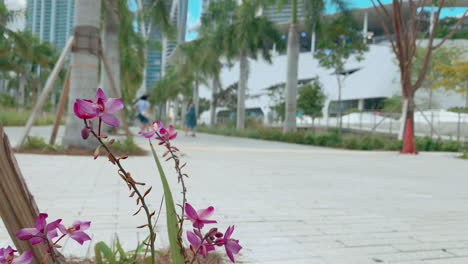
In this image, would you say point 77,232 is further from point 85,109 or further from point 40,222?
point 85,109

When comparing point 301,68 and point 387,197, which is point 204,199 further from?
point 301,68

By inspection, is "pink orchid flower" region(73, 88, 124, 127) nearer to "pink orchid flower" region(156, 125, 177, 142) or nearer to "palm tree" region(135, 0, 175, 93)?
"pink orchid flower" region(156, 125, 177, 142)

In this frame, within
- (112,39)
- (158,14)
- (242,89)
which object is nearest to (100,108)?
(158,14)

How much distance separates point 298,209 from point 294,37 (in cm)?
1656

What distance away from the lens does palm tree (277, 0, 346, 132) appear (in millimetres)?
18656

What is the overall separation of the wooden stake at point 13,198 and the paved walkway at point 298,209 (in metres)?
1.10

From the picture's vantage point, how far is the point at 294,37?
19.3 metres

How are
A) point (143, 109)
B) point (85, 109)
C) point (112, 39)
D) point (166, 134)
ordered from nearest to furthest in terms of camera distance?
1. point (85, 109)
2. point (166, 134)
3. point (112, 39)
4. point (143, 109)

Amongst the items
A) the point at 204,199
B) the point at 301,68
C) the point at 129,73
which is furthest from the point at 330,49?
the point at 301,68

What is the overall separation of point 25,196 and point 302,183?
462 cm

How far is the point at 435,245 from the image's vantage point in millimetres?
2670

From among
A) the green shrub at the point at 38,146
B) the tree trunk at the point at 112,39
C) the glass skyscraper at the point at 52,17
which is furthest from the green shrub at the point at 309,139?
the green shrub at the point at 38,146

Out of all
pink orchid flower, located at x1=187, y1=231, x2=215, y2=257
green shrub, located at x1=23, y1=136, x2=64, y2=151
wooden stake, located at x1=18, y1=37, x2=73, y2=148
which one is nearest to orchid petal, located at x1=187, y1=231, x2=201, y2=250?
pink orchid flower, located at x1=187, y1=231, x2=215, y2=257

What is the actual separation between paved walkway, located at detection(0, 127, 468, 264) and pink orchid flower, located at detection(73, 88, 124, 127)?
5.02 ft
